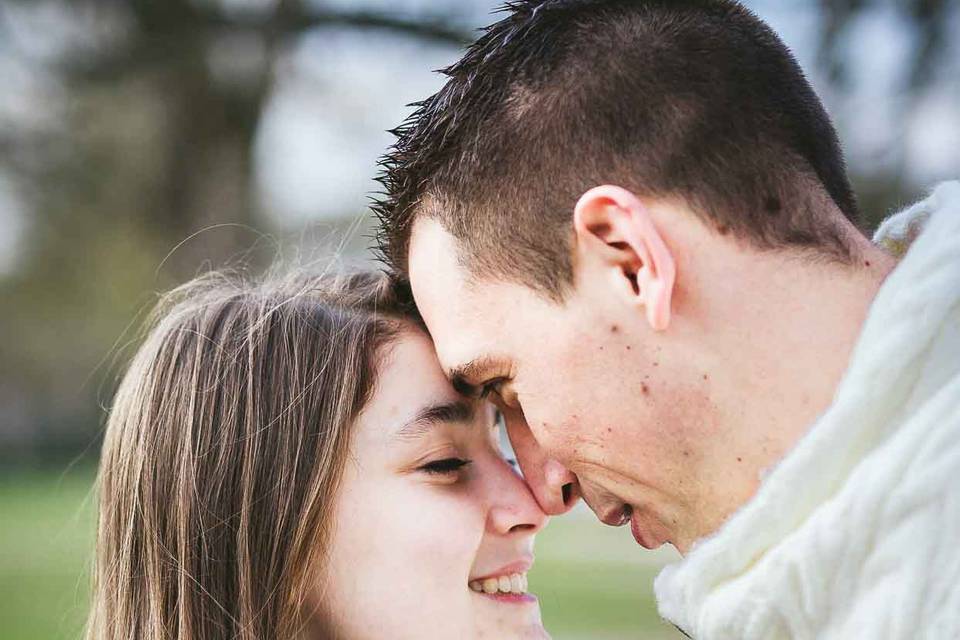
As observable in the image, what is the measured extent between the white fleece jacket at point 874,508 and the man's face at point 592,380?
0.27 meters

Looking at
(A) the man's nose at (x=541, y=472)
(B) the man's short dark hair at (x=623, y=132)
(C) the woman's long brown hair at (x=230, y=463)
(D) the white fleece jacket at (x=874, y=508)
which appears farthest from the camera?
(C) the woman's long brown hair at (x=230, y=463)

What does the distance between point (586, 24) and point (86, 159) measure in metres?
10.4

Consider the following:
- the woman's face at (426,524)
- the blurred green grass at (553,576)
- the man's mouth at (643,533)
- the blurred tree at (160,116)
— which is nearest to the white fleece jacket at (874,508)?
the man's mouth at (643,533)

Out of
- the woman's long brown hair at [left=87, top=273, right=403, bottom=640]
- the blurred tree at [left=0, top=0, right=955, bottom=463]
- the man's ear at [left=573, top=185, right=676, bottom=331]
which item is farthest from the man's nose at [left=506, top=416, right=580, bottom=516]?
the blurred tree at [left=0, top=0, right=955, bottom=463]

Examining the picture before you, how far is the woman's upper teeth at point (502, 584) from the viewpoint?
2.60 metres

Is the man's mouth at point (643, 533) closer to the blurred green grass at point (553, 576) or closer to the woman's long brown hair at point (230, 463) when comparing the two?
the woman's long brown hair at point (230, 463)

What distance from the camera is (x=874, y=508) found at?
1637mm

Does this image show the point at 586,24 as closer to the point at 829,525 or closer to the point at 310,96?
the point at 829,525

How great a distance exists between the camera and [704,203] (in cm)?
202

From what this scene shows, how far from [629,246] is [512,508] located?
831 mm

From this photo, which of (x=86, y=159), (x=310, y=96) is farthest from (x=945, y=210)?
(x=86, y=159)

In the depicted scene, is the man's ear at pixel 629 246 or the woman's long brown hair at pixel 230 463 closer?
the man's ear at pixel 629 246

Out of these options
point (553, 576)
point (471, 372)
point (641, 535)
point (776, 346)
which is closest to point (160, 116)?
point (553, 576)

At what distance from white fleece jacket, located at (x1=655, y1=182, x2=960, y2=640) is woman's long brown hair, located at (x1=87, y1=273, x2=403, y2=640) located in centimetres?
103
